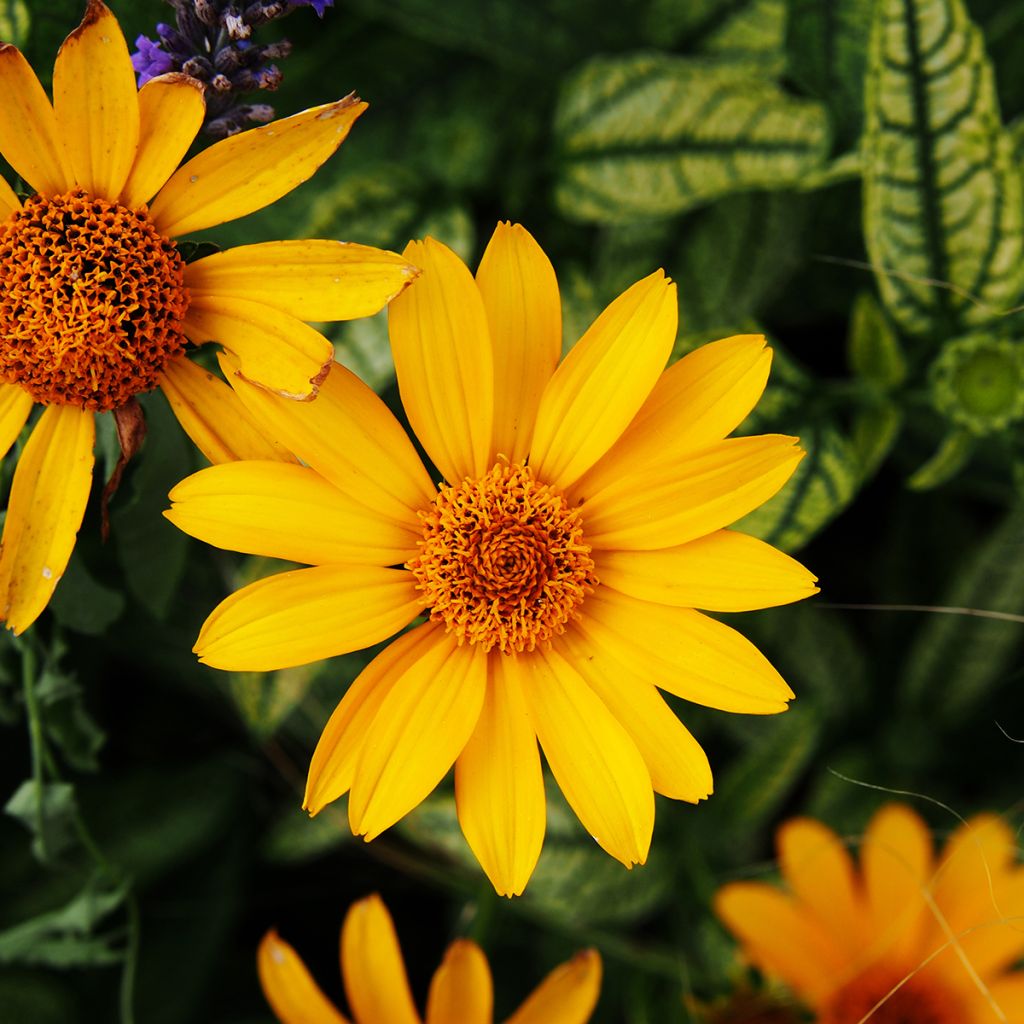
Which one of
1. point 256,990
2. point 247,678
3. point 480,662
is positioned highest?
point 480,662

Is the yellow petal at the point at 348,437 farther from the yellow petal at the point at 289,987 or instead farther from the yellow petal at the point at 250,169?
the yellow petal at the point at 289,987

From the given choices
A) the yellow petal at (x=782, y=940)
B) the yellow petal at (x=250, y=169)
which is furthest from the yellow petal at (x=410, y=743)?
the yellow petal at (x=782, y=940)

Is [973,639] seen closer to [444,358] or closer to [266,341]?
[444,358]

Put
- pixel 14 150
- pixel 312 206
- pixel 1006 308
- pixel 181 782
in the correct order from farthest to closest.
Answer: pixel 181 782, pixel 312 206, pixel 1006 308, pixel 14 150

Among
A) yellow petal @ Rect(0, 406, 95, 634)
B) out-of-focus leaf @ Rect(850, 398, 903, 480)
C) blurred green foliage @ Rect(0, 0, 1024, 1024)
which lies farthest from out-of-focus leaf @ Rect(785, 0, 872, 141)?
yellow petal @ Rect(0, 406, 95, 634)

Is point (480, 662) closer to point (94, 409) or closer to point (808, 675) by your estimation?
point (94, 409)

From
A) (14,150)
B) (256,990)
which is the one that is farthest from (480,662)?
(256,990)

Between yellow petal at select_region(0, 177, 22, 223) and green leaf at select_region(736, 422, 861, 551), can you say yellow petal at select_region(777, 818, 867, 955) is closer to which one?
green leaf at select_region(736, 422, 861, 551)

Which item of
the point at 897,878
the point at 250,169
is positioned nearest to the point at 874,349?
the point at 897,878
